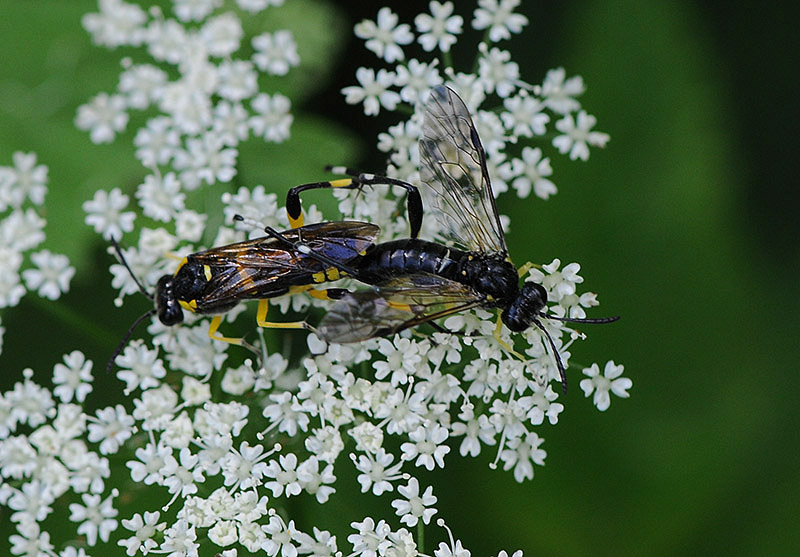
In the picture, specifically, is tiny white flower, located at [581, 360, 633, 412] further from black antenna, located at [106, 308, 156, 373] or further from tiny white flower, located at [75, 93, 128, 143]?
tiny white flower, located at [75, 93, 128, 143]

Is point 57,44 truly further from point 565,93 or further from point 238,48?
point 565,93

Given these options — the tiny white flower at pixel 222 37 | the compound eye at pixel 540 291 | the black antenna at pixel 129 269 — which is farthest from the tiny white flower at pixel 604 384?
the tiny white flower at pixel 222 37

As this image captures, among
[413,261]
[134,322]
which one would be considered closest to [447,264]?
[413,261]

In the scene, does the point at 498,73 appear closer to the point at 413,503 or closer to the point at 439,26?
the point at 439,26

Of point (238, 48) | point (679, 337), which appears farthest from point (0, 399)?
point (679, 337)

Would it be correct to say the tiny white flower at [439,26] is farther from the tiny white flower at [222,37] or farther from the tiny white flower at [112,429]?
the tiny white flower at [112,429]
